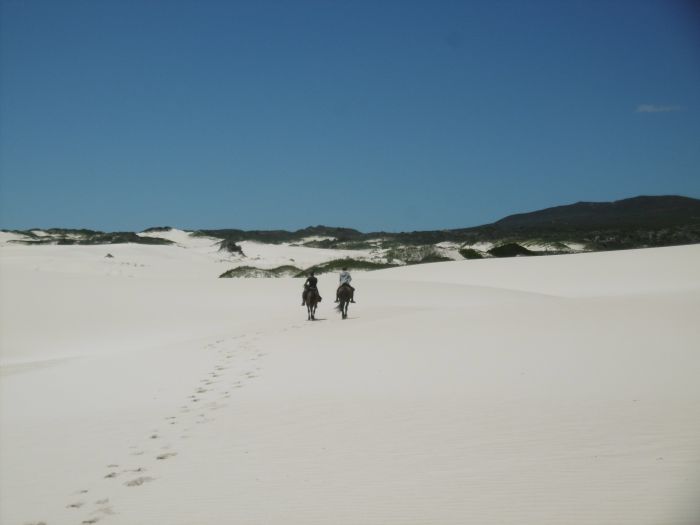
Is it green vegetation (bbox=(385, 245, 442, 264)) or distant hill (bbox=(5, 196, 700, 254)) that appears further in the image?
distant hill (bbox=(5, 196, 700, 254))

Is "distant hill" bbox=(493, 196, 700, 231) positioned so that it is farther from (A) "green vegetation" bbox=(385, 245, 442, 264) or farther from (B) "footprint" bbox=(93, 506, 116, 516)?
(B) "footprint" bbox=(93, 506, 116, 516)

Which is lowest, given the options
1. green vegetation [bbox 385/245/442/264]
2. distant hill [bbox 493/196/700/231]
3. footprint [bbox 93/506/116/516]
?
A: footprint [bbox 93/506/116/516]

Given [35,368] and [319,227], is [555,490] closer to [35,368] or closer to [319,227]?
[35,368]

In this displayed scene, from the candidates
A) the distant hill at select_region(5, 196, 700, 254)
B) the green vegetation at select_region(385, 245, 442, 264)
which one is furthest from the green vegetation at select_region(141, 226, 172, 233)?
the green vegetation at select_region(385, 245, 442, 264)

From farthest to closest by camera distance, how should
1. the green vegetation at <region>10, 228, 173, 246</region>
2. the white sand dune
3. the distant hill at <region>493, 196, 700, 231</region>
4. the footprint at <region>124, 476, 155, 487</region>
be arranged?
the distant hill at <region>493, 196, 700, 231</region> < the green vegetation at <region>10, 228, 173, 246</region> < the footprint at <region>124, 476, 155, 487</region> < the white sand dune

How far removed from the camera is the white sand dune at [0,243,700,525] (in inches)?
186

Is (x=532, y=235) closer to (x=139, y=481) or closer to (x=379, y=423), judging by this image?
(x=379, y=423)

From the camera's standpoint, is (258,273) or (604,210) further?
(604,210)

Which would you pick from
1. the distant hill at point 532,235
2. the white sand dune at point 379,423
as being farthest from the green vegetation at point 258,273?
the white sand dune at point 379,423

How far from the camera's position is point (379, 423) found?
6988mm

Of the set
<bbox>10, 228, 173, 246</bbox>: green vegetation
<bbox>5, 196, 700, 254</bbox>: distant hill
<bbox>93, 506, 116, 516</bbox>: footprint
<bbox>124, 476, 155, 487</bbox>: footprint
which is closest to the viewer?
<bbox>93, 506, 116, 516</bbox>: footprint

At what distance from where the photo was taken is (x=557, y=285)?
1240 inches

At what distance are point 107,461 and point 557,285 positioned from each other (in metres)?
28.3

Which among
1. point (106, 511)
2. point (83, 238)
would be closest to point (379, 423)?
point (106, 511)
